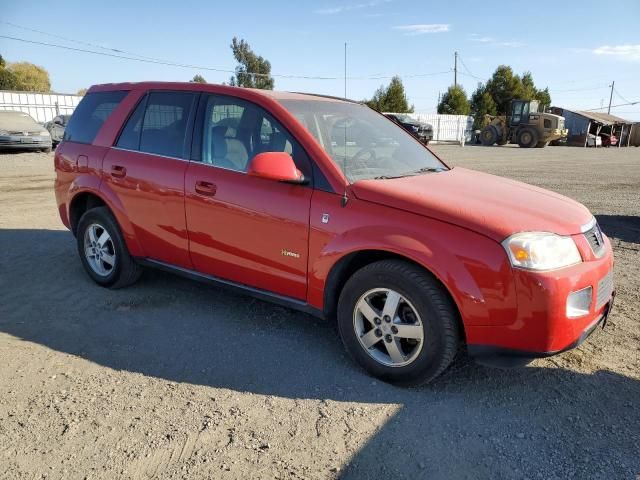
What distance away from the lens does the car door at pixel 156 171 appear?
404cm

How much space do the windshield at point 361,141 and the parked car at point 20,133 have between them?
16878 millimetres

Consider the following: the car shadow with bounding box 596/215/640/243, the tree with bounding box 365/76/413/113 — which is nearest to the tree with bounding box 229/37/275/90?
the tree with bounding box 365/76/413/113

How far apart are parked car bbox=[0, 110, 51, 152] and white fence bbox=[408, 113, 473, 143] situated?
3048 cm

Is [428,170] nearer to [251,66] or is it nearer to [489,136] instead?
[489,136]

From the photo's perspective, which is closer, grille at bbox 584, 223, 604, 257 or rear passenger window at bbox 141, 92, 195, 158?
grille at bbox 584, 223, 604, 257

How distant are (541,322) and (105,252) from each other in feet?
12.2

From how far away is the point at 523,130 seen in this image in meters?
32.2

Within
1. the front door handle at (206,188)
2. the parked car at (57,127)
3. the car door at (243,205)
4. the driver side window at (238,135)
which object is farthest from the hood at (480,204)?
the parked car at (57,127)

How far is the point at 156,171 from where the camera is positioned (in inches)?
162

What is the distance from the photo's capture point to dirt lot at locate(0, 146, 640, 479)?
2.48 m

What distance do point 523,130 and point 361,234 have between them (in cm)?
3243

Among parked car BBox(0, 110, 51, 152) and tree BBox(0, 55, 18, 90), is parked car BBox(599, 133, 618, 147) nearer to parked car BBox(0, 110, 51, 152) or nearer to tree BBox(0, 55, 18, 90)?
parked car BBox(0, 110, 51, 152)

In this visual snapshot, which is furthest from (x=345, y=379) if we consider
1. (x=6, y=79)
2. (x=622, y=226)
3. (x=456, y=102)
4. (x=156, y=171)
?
(x=6, y=79)

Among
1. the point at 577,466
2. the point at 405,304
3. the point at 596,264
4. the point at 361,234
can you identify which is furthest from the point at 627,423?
the point at 361,234
